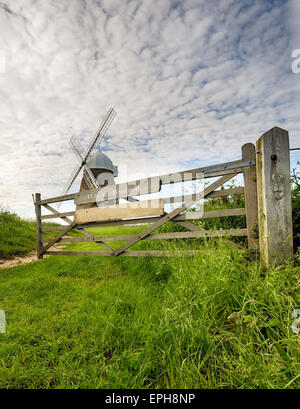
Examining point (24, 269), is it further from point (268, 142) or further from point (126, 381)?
point (268, 142)

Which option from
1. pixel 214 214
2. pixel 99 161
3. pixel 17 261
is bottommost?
pixel 17 261

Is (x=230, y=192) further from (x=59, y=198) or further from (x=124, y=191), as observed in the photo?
(x=59, y=198)

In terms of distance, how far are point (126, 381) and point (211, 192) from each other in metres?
3.17

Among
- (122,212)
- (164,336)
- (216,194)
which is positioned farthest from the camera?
(122,212)

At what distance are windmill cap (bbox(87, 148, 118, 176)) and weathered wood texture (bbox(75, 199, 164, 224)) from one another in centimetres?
1542

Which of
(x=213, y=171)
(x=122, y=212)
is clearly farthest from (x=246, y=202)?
(x=122, y=212)

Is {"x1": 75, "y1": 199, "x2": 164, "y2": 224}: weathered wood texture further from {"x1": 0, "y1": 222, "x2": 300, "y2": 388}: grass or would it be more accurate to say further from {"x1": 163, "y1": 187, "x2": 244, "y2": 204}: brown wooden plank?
{"x1": 0, "y1": 222, "x2": 300, "y2": 388}: grass

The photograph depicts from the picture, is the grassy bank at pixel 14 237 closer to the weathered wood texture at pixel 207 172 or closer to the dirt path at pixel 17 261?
the dirt path at pixel 17 261

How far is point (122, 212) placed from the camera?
5102 mm

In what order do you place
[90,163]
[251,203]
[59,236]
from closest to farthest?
[251,203] < [59,236] < [90,163]

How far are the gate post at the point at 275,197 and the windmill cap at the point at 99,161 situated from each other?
1889 cm

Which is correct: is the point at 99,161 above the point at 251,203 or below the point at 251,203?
above

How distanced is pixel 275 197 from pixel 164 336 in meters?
2.47

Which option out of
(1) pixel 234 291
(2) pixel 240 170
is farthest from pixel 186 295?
(2) pixel 240 170
